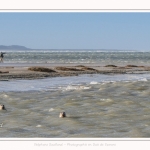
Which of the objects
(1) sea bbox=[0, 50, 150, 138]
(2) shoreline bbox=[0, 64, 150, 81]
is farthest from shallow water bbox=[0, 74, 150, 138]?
(2) shoreline bbox=[0, 64, 150, 81]

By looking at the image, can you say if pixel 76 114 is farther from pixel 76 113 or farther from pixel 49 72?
pixel 49 72

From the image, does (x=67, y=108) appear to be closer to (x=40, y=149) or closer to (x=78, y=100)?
(x=78, y=100)

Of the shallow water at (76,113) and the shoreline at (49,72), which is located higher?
the shallow water at (76,113)

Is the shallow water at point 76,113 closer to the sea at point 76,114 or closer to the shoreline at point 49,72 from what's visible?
the sea at point 76,114

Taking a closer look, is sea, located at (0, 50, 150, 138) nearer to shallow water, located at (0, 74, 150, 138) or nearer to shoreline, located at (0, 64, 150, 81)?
shallow water, located at (0, 74, 150, 138)

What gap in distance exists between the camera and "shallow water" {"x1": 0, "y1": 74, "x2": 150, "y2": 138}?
9.88 meters

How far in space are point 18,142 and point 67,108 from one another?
6.36 m

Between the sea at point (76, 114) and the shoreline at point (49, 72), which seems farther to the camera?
the shoreline at point (49, 72)

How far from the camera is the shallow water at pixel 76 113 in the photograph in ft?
32.4

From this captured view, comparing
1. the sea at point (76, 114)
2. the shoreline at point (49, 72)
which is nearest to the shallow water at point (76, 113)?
the sea at point (76, 114)

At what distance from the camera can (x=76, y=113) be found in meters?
12.4

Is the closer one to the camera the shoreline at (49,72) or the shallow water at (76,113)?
the shallow water at (76,113)

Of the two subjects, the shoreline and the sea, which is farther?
the shoreline

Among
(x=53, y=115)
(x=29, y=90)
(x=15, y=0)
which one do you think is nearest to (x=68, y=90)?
(x=29, y=90)
